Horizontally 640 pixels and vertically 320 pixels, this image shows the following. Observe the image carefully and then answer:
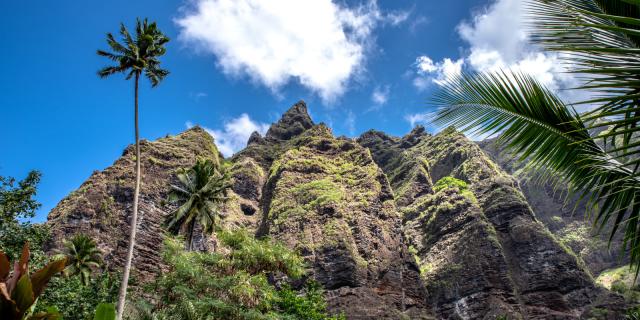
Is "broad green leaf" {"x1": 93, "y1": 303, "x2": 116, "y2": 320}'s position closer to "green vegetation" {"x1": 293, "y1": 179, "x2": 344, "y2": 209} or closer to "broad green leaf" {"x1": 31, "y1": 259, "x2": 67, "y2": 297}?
"broad green leaf" {"x1": 31, "y1": 259, "x2": 67, "y2": 297}

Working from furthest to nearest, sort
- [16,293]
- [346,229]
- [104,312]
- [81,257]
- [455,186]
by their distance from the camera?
[455,186]
[346,229]
[81,257]
[104,312]
[16,293]

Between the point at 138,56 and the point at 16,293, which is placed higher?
the point at 138,56

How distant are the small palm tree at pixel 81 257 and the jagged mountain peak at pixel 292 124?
72934mm

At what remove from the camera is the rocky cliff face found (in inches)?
2301

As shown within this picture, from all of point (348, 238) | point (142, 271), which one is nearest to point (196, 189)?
point (142, 271)

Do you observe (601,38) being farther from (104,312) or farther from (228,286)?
(228,286)

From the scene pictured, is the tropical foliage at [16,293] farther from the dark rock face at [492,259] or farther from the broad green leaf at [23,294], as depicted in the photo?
the dark rock face at [492,259]

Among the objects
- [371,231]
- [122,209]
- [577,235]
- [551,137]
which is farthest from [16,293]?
[577,235]

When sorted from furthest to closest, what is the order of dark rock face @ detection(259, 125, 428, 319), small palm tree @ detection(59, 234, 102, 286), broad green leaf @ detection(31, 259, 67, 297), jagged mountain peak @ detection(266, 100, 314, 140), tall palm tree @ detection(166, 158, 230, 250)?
jagged mountain peak @ detection(266, 100, 314, 140) < dark rock face @ detection(259, 125, 428, 319) < small palm tree @ detection(59, 234, 102, 286) < tall palm tree @ detection(166, 158, 230, 250) < broad green leaf @ detection(31, 259, 67, 297)

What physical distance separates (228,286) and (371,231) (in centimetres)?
4587

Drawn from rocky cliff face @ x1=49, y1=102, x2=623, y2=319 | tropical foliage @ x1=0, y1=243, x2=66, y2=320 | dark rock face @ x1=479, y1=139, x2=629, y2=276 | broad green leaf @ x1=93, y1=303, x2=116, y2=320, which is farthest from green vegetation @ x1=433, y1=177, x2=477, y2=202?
tropical foliage @ x1=0, y1=243, x2=66, y2=320

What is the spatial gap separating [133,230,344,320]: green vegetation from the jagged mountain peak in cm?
8781

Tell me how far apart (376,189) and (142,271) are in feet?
138

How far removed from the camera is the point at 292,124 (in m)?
121
